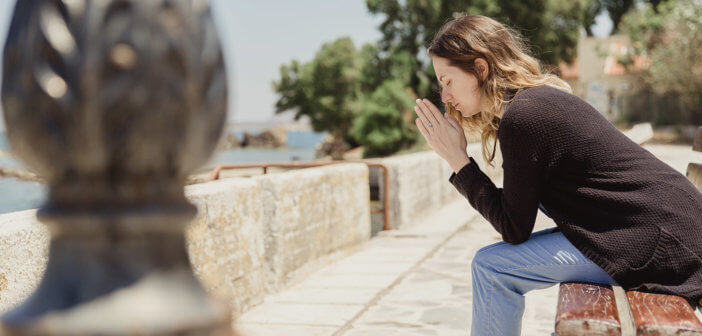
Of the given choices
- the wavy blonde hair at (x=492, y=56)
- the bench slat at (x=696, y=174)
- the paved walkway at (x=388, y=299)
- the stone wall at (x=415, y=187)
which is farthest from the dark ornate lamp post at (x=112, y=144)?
the stone wall at (x=415, y=187)

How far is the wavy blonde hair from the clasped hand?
191mm

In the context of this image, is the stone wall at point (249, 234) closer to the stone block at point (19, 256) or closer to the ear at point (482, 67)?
the stone block at point (19, 256)

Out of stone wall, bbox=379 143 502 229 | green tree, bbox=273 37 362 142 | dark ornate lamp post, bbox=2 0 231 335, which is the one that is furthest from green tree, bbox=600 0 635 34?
dark ornate lamp post, bbox=2 0 231 335

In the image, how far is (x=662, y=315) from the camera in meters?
1.94

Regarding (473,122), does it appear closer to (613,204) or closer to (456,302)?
(613,204)

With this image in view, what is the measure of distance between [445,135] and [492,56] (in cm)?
35

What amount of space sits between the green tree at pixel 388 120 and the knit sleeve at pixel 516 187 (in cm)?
3225

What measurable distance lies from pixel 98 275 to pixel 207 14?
13.9 inches

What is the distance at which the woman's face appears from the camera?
8.89 ft

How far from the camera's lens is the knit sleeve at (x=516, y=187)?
7.80ft

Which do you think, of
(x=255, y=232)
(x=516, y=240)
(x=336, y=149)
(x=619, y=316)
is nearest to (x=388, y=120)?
(x=336, y=149)

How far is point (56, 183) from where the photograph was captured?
871mm

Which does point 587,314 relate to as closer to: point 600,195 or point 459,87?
point 600,195

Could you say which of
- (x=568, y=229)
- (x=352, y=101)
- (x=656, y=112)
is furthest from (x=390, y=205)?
(x=352, y=101)
